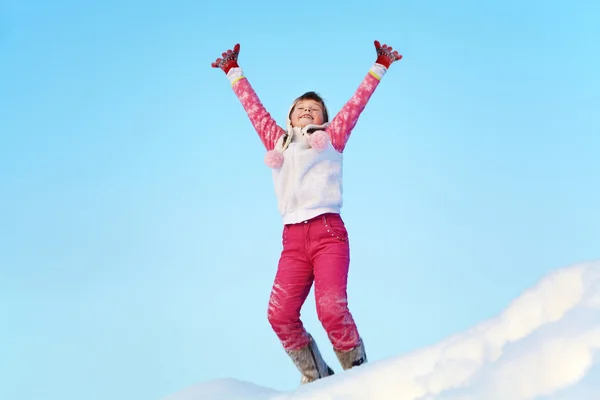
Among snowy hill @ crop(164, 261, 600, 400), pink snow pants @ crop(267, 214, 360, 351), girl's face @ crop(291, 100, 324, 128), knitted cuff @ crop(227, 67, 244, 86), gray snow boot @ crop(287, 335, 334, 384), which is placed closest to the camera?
snowy hill @ crop(164, 261, 600, 400)

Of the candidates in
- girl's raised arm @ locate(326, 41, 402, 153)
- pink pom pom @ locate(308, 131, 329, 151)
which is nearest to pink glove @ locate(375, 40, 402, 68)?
girl's raised arm @ locate(326, 41, 402, 153)

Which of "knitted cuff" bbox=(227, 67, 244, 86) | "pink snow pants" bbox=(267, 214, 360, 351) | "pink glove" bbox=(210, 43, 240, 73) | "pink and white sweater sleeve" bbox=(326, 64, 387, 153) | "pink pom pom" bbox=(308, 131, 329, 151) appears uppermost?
"pink glove" bbox=(210, 43, 240, 73)

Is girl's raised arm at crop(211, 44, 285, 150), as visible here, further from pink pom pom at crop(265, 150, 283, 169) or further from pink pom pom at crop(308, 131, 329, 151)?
pink pom pom at crop(308, 131, 329, 151)

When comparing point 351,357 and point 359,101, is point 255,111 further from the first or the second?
point 351,357

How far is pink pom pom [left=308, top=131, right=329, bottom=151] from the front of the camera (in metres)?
3.85

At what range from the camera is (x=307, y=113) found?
4102mm

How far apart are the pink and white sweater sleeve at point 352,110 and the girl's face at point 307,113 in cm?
14

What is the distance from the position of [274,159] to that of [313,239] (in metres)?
0.52

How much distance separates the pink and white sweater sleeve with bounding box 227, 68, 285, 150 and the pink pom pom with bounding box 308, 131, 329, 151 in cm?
30

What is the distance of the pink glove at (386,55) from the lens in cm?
415

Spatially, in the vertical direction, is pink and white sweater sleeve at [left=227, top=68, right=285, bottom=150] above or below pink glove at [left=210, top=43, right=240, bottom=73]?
below

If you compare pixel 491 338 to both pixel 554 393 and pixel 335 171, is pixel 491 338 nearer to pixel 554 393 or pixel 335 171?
pixel 554 393

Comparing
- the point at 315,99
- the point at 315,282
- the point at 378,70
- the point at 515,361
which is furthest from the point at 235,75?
the point at 515,361

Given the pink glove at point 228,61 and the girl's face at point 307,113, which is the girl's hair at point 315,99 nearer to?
the girl's face at point 307,113
